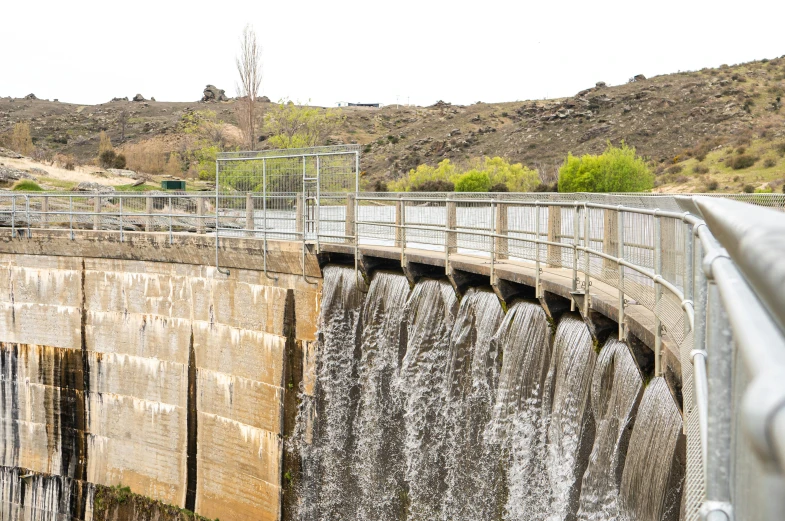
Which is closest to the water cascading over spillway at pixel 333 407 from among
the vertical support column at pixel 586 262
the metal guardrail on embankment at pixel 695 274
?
the metal guardrail on embankment at pixel 695 274

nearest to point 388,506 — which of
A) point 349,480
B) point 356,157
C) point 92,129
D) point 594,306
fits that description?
point 349,480

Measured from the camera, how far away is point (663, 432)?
5754 mm

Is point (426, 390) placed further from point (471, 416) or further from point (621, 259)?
point (621, 259)

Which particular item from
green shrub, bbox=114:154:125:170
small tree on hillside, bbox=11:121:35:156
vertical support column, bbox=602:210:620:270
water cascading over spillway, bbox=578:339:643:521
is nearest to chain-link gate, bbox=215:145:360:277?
vertical support column, bbox=602:210:620:270

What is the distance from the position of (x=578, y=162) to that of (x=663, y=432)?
37.6m

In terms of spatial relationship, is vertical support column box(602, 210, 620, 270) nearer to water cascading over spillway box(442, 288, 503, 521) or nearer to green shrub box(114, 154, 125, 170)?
water cascading over spillway box(442, 288, 503, 521)

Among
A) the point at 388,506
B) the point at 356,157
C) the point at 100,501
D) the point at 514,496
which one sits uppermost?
the point at 356,157

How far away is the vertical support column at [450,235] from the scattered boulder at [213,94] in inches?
4267

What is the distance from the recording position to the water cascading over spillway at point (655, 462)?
5625mm

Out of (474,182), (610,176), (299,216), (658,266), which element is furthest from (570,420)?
(474,182)

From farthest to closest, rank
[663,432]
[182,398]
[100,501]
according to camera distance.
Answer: [100,501] < [182,398] < [663,432]

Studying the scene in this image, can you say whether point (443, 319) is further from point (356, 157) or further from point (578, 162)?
point (578, 162)

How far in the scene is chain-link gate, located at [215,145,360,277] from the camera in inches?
603

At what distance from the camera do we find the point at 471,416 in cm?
1121
